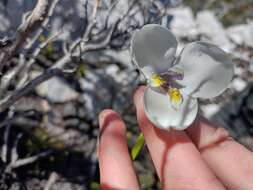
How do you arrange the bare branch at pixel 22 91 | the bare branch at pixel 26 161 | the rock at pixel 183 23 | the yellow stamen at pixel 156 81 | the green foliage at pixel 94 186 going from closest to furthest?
1. the yellow stamen at pixel 156 81
2. the bare branch at pixel 22 91
3. the bare branch at pixel 26 161
4. the green foliage at pixel 94 186
5. the rock at pixel 183 23

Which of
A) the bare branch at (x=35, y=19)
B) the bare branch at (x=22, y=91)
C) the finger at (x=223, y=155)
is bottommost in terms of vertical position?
the finger at (x=223, y=155)

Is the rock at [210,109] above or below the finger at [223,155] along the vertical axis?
below

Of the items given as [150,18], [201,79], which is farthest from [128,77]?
[201,79]

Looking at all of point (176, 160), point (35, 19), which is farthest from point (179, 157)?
point (35, 19)

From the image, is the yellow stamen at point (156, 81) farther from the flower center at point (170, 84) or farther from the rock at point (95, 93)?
the rock at point (95, 93)

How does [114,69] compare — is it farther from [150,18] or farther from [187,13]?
[187,13]

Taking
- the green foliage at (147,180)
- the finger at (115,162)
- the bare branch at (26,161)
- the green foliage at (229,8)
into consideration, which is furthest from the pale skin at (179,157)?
the green foliage at (229,8)

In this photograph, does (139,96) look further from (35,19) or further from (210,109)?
(210,109)

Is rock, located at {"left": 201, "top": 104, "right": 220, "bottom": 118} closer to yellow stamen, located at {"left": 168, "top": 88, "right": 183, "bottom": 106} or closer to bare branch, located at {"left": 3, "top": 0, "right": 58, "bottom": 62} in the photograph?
yellow stamen, located at {"left": 168, "top": 88, "right": 183, "bottom": 106}
